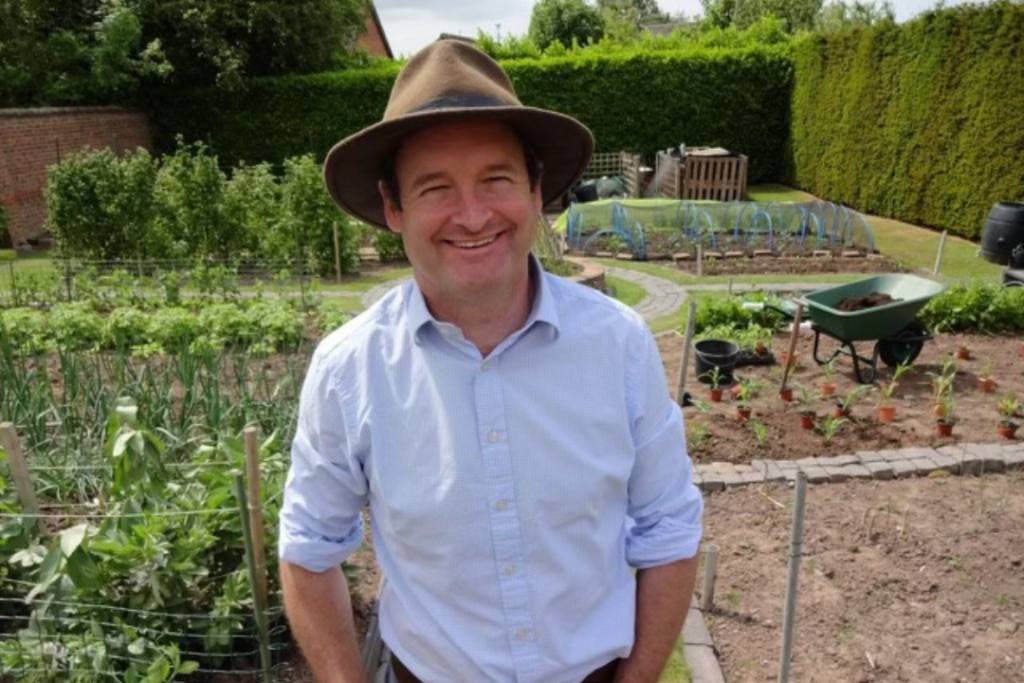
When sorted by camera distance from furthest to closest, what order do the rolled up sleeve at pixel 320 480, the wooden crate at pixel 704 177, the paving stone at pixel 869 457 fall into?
the wooden crate at pixel 704 177
the paving stone at pixel 869 457
the rolled up sleeve at pixel 320 480

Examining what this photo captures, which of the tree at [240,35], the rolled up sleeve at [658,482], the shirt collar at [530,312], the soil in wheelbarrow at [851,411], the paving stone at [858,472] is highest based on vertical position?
the tree at [240,35]

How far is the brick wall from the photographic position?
45.6 ft

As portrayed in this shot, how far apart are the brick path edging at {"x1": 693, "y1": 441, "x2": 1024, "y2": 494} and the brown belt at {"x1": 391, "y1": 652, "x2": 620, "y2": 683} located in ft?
9.50

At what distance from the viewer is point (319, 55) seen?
20109mm

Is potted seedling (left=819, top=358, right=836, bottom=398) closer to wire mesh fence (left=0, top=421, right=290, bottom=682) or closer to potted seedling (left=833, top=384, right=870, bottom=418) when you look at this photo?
potted seedling (left=833, top=384, right=870, bottom=418)

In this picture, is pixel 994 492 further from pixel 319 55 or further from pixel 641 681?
pixel 319 55

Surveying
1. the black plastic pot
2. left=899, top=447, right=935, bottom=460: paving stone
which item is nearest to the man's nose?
left=899, top=447, right=935, bottom=460: paving stone

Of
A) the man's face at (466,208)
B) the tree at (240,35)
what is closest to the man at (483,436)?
the man's face at (466,208)

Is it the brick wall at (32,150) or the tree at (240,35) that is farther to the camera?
the tree at (240,35)

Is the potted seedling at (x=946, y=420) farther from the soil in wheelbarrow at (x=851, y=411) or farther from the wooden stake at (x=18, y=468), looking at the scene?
the wooden stake at (x=18, y=468)

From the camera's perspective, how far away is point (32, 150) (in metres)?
14.6

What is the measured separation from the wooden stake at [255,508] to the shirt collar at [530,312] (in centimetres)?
114

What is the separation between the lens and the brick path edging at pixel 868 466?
4.46m

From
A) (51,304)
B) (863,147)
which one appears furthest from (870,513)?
(863,147)
